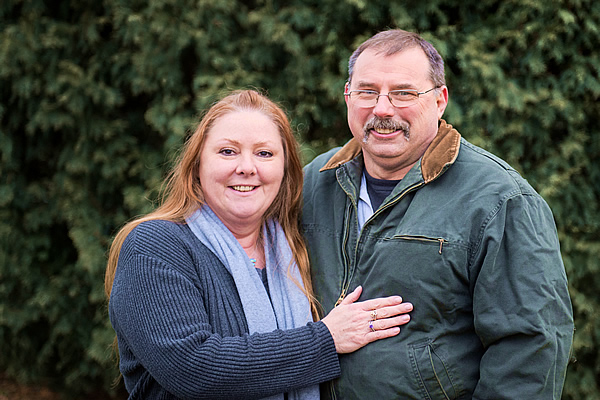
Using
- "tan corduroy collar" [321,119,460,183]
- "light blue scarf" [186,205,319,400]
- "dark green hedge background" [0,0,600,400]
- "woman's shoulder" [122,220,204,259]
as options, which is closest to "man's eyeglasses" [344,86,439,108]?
"tan corduroy collar" [321,119,460,183]

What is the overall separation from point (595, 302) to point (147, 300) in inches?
112

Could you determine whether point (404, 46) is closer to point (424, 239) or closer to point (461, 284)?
point (424, 239)

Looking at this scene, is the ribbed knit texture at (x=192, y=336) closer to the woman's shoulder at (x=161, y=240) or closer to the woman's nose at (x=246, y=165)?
the woman's shoulder at (x=161, y=240)

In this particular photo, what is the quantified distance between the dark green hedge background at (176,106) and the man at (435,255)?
1.20 m

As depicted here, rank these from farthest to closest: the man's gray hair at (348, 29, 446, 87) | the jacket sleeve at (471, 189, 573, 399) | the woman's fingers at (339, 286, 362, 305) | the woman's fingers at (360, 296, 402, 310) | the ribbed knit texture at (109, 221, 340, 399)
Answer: the man's gray hair at (348, 29, 446, 87) → the woman's fingers at (339, 286, 362, 305) → the woman's fingers at (360, 296, 402, 310) → the ribbed knit texture at (109, 221, 340, 399) → the jacket sleeve at (471, 189, 573, 399)

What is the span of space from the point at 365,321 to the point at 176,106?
2.38 m

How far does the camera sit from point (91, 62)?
13.6 ft

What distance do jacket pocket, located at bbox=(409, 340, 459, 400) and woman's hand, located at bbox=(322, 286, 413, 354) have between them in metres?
0.13

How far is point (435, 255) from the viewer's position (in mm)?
1996

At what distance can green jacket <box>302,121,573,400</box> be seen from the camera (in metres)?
1.87

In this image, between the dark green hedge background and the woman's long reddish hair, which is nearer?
the woman's long reddish hair

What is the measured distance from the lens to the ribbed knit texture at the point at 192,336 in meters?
1.95

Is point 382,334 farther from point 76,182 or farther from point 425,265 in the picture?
point 76,182

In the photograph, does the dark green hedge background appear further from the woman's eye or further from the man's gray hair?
the man's gray hair
